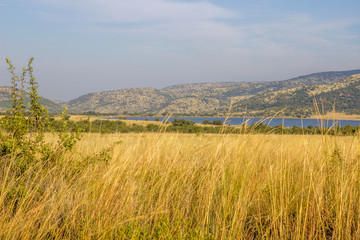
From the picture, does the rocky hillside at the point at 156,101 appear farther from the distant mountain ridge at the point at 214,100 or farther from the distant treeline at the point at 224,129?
the distant treeline at the point at 224,129

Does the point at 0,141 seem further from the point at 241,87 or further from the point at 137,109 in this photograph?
the point at 241,87

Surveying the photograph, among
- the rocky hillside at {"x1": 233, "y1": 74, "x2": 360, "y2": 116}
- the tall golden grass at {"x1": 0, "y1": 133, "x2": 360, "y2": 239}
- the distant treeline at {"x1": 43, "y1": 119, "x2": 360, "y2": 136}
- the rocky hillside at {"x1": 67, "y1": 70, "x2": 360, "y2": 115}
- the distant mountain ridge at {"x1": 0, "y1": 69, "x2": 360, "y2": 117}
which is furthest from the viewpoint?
the rocky hillside at {"x1": 67, "y1": 70, "x2": 360, "y2": 115}

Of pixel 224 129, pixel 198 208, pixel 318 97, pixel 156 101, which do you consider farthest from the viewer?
pixel 156 101

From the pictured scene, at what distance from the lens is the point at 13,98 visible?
12.9ft

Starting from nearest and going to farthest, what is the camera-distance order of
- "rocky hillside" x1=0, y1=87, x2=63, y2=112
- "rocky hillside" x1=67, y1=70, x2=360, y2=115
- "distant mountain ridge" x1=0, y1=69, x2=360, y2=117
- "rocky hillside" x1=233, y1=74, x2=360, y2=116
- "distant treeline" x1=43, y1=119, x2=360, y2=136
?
"distant treeline" x1=43, y1=119, x2=360, y2=136
"rocky hillside" x1=0, y1=87, x2=63, y2=112
"rocky hillside" x1=233, y1=74, x2=360, y2=116
"distant mountain ridge" x1=0, y1=69, x2=360, y2=117
"rocky hillside" x1=67, y1=70, x2=360, y2=115

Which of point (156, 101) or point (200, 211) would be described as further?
point (156, 101)

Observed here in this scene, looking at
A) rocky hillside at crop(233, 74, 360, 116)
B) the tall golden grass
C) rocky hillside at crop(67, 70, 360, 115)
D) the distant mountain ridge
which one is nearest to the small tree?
the tall golden grass

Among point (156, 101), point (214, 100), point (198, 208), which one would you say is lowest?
point (156, 101)

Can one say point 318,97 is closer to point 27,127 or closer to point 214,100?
point 214,100

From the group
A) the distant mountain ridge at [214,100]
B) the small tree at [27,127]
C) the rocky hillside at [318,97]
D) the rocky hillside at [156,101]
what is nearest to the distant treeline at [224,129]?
the small tree at [27,127]

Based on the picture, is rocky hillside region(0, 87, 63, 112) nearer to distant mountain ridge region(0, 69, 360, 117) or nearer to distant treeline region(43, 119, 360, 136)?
distant mountain ridge region(0, 69, 360, 117)

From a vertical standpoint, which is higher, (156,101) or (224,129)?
(224,129)

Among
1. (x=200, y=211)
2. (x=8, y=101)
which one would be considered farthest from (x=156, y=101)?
(x=200, y=211)

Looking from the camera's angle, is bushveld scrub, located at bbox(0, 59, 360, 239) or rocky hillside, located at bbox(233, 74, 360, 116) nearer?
bushveld scrub, located at bbox(0, 59, 360, 239)
